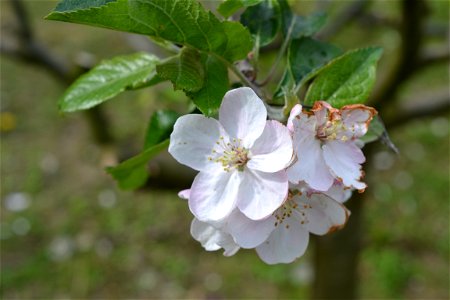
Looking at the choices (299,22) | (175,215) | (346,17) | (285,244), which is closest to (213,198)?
(285,244)

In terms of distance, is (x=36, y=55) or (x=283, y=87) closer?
(x=283, y=87)

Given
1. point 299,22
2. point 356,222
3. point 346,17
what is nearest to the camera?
point 299,22

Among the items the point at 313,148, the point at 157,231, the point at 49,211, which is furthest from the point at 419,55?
the point at 49,211

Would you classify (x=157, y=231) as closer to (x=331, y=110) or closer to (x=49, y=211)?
(x=49, y=211)

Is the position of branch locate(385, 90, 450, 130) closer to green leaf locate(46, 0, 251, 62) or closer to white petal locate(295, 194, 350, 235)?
white petal locate(295, 194, 350, 235)

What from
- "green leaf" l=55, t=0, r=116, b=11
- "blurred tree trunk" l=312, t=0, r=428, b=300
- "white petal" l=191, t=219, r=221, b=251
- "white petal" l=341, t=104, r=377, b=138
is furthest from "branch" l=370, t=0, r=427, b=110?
"green leaf" l=55, t=0, r=116, b=11

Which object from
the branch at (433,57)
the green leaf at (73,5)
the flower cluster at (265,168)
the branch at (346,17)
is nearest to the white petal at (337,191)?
the flower cluster at (265,168)

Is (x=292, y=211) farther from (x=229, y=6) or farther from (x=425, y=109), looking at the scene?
(x=425, y=109)
